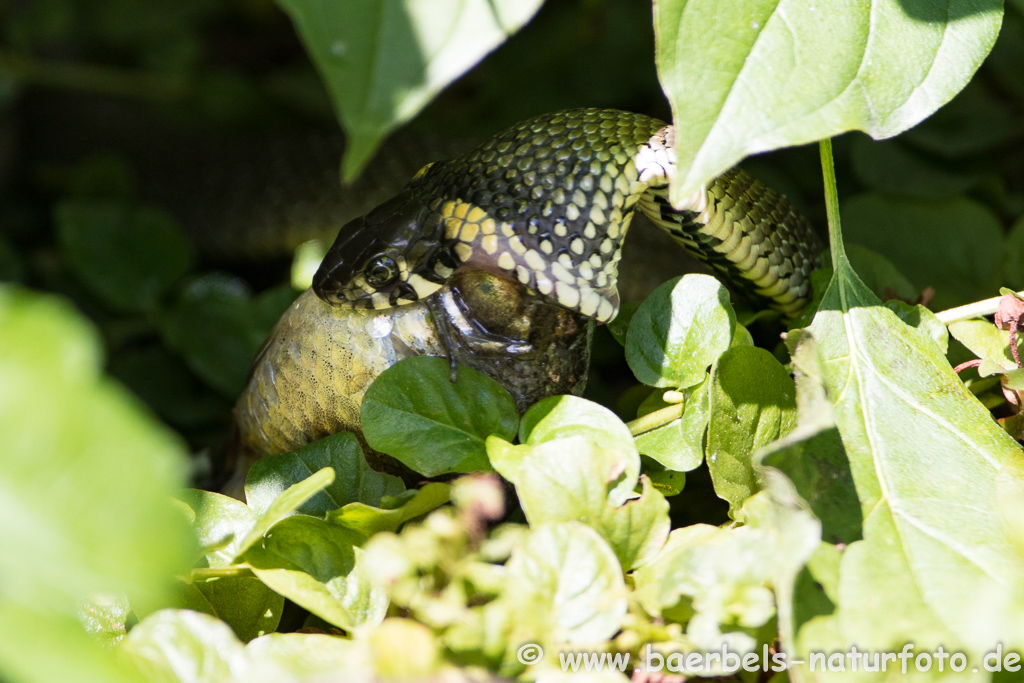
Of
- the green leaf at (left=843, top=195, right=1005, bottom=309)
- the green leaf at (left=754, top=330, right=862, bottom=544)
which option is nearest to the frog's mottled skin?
the green leaf at (left=754, top=330, right=862, bottom=544)

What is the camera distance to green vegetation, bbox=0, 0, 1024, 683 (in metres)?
0.49

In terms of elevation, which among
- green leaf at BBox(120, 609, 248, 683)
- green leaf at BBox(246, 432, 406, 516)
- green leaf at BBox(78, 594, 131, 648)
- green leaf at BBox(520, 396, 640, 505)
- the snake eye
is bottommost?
green leaf at BBox(78, 594, 131, 648)

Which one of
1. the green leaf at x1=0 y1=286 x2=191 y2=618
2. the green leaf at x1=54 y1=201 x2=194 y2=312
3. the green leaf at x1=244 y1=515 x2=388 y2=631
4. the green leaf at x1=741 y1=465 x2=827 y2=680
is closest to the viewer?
the green leaf at x1=0 y1=286 x2=191 y2=618

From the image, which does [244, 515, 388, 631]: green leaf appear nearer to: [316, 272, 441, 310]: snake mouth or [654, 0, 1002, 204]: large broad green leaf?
[316, 272, 441, 310]: snake mouth

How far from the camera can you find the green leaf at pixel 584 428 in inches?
29.1

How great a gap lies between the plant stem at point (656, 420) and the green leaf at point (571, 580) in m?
0.22

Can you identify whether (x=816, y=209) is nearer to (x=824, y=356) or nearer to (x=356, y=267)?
(x=824, y=356)

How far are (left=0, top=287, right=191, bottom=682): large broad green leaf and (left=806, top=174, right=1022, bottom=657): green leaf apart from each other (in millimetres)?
481

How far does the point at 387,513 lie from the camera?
75 cm

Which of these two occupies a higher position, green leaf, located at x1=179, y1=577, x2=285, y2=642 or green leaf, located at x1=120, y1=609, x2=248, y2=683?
green leaf, located at x1=120, y1=609, x2=248, y2=683

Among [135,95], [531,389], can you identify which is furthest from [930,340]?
[135,95]

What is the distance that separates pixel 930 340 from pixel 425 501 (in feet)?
1.80

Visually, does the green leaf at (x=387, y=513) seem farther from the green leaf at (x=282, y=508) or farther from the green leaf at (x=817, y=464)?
the green leaf at (x=817, y=464)

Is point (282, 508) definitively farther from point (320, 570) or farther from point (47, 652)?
point (47, 652)
